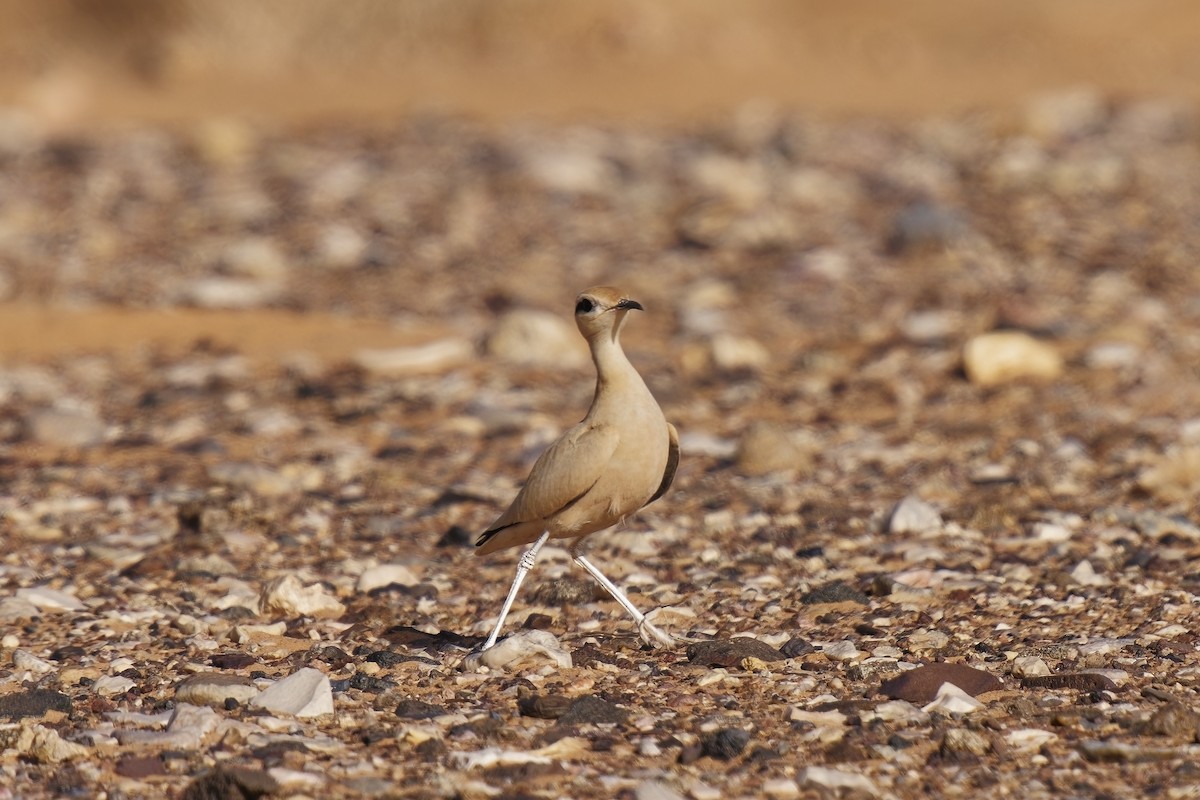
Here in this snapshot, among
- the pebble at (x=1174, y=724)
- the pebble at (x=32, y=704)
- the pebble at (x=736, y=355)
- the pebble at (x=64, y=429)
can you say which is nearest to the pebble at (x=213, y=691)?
the pebble at (x=32, y=704)

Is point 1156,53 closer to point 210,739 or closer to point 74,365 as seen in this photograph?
point 74,365

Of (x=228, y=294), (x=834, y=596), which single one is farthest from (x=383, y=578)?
(x=228, y=294)

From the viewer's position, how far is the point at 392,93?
17.9m

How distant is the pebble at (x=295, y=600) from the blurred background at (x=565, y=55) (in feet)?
36.8

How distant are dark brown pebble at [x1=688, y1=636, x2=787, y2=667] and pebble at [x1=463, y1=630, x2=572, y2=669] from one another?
1.31ft

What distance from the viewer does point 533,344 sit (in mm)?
8914

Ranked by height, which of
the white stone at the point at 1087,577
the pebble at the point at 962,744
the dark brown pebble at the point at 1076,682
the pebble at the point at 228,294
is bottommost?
the pebble at the point at 962,744

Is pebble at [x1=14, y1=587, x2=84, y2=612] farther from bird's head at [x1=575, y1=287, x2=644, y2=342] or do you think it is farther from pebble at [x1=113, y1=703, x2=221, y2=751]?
bird's head at [x1=575, y1=287, x2=644, y2=342]

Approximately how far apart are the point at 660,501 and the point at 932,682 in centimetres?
248

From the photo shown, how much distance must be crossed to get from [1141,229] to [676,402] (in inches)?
172

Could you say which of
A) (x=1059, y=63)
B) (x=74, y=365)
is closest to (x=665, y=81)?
(x=1059, y=63)

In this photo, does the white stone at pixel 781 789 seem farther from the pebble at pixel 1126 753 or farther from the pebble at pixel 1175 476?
the pebble at pixel 1175 476

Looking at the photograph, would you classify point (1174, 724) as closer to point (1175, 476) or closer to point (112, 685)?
point (1175, 476)

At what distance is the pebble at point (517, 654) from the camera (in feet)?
15.5
